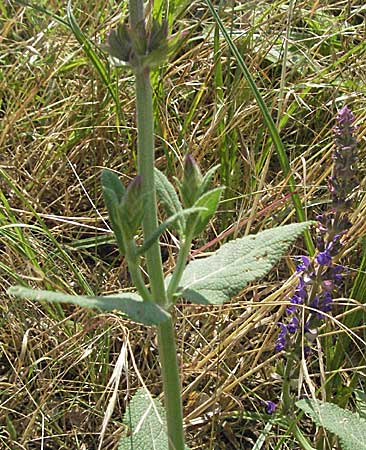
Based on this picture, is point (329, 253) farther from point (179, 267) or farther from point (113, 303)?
point (113, 303)

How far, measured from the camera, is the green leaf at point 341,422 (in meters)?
1.12

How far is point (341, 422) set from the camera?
115cm

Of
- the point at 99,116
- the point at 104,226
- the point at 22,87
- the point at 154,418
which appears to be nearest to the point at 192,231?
the point at 154,418

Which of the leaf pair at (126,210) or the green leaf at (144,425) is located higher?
the leaf pair at (126,210)

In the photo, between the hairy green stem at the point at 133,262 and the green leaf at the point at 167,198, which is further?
the green leaf at the point at 167,198

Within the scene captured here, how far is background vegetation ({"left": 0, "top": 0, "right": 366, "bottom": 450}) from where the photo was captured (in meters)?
1.37

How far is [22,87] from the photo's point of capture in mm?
1869

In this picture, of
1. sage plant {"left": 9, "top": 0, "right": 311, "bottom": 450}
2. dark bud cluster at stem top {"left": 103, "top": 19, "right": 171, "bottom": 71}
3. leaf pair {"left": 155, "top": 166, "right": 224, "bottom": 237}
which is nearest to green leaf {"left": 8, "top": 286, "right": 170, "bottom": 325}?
sage plant {"left": 9, "top": 0, "right": 311, "bottom": 450}

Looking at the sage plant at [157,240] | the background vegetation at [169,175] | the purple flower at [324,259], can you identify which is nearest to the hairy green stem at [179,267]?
the sage plant at [157,240]

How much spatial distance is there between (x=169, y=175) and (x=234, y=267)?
0.69m

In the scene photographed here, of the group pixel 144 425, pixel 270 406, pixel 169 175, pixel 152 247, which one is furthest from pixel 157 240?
pixel 169 175

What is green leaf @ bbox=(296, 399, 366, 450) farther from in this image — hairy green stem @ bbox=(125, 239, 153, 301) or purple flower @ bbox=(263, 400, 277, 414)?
hairy green stem @ bbox=(125, 239, 153, 301)

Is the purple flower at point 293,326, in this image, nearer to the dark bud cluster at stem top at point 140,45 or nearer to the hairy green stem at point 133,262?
the hairy green stem at point 133,262

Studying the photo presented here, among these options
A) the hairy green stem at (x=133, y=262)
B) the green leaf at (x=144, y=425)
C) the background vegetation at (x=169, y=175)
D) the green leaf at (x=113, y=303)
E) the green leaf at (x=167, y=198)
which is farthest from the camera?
the background vegetation at (x=169, y=175)
